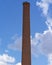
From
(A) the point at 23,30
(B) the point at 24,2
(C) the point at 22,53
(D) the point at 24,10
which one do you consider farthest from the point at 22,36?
(B) the point at 24,2

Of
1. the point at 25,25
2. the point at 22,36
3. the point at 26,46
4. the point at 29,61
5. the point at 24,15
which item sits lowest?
the point at 29,61

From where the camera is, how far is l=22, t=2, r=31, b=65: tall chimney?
74.4ft

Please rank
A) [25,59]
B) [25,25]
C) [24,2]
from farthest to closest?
[24,2] → [25,25] → [25,59]

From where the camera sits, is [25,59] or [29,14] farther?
[29,14]

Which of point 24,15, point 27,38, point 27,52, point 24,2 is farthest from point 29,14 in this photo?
point 27,52

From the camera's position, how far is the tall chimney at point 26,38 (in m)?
22.7

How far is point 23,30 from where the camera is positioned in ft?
78.6

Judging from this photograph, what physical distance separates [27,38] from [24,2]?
6338mm

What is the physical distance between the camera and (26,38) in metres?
23.5

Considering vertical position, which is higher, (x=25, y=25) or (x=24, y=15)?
(x=24, y=15)

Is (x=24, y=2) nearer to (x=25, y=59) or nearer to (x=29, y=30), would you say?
→ (x=29, y=30)

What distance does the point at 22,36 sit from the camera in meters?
24.0

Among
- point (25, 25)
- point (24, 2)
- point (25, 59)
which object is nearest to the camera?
point (25, 59)

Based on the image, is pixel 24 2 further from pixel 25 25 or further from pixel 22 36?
pixel 22 36
